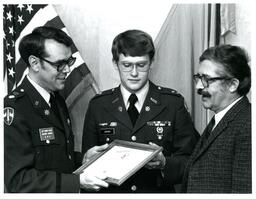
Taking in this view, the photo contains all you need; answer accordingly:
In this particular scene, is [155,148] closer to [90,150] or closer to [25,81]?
[90,150]

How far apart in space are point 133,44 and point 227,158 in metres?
0.69

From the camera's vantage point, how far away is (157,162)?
5.91 feet

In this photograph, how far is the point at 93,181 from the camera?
67.5 inches

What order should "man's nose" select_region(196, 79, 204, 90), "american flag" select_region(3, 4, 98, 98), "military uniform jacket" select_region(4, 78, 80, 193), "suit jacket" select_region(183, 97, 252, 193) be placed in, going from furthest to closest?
"american flag" select_region(3, 4, 98, 98) < "man's nose" select_region(196, 79, 204, 90) < "military uniform jacket" select_region(4, 78, 80, 193) < "suit jacket" select_region(183, 97, 252, 193)

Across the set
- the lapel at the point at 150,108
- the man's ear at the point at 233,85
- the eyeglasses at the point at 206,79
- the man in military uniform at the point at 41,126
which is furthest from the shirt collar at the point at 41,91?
the man's ear at the point at 233,85

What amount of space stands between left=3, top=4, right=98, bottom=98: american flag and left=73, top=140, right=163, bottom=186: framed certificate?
46 centimetres

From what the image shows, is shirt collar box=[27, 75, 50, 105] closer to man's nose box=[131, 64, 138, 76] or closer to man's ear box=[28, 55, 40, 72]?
man's ear box=[28, 55, 40, 72]

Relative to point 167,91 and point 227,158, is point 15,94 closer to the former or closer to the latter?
point 167,91

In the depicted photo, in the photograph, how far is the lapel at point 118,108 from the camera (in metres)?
1.93

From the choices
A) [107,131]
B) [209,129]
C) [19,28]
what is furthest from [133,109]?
[19,28]

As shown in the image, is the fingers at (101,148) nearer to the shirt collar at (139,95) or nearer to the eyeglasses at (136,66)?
the shirt collar at (139,95)

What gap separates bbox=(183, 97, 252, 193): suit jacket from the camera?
163 cm

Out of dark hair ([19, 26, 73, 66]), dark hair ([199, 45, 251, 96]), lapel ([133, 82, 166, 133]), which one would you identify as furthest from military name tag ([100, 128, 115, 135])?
dark hair ([199, 45, 251, 96])

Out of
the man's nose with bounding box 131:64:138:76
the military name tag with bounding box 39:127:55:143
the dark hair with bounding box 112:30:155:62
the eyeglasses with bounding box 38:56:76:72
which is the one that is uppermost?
the dark hair with bounding box 112:30:155:62
